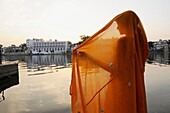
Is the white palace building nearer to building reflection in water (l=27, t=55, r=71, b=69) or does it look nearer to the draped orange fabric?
building reflection in water (l=27, t=55, r=71, b=69)

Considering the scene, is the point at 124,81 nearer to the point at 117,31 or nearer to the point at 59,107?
the point at 117,31

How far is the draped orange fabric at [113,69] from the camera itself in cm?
241

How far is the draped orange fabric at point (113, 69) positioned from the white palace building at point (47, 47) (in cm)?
13391

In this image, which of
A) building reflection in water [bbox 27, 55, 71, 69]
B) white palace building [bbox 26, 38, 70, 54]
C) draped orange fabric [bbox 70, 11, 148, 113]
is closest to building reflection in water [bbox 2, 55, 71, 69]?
building reflection in water [bbox 27, 55, 71, 69]

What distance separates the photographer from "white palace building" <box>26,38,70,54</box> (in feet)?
452

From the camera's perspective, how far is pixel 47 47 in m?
140

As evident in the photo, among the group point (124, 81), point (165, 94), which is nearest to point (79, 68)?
point (124, 81)

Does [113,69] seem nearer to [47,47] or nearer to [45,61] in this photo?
[45,61]

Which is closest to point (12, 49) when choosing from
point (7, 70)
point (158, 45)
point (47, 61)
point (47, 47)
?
point (47, 47)

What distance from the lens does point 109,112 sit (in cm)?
253

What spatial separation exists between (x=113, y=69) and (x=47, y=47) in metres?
141

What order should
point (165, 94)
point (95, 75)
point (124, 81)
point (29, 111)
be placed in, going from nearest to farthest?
point (124, 81) < point (95, 75) < point (29, 111) < point (165, 94)

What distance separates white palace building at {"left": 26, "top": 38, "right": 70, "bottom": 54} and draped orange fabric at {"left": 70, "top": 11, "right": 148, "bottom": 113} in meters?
134

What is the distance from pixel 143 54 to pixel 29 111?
6709 millimetres
